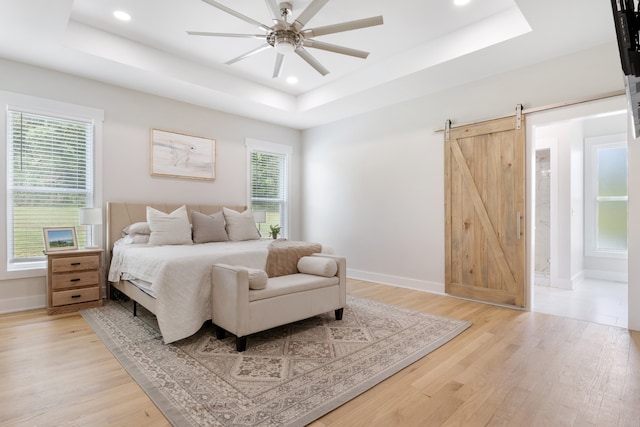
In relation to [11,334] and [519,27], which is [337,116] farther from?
[11,334]

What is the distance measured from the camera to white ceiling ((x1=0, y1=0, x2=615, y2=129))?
2871 mm

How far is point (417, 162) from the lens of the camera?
4602mm

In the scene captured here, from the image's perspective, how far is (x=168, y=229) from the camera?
3797 mm

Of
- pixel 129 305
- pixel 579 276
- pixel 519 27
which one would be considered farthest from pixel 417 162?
pixel 129 305

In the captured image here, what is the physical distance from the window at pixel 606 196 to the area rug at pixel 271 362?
4027mm

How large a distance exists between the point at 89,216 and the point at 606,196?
25.1ft

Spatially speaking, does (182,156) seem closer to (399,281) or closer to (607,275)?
(399,281)

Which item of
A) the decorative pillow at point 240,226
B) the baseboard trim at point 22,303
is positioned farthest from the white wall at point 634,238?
the baseboard trim at point 22,303

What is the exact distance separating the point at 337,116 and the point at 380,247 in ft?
7.60

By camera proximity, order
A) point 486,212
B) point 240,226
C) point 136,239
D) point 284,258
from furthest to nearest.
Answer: point 240,226
point 486,212
point 136,239
point 284,258

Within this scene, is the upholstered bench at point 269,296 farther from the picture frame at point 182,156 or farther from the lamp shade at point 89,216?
the picture frame at point 182,156

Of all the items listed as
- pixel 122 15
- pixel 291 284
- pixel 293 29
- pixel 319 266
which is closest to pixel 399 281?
pixel 319 266

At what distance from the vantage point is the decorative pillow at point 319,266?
3.16 meters

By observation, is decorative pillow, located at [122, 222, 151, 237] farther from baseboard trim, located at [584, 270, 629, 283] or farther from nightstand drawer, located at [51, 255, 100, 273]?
baseboard trim, located at [584, 270, 629, 283]
